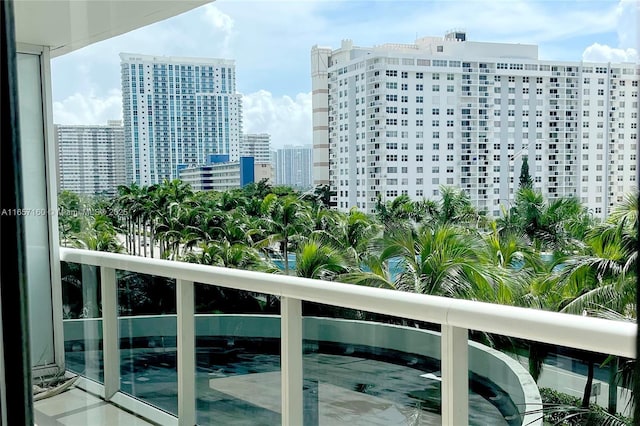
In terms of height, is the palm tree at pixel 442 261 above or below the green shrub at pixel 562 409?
above

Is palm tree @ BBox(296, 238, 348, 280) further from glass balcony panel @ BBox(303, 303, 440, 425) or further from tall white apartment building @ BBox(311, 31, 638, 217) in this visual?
A: glass balcony panel @ BBox(303, 303, 440, 425)

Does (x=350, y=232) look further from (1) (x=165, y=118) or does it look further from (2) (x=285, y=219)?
(1) (x=165, y=118)

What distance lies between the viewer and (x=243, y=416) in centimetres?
241

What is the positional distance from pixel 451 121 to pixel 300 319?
2.95 feet

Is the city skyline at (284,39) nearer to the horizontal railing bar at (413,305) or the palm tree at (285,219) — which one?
the palm tree at (285,219)

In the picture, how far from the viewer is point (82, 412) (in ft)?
7.77

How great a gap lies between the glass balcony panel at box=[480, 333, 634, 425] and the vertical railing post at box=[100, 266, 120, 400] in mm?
1329

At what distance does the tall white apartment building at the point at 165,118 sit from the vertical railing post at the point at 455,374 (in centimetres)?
107

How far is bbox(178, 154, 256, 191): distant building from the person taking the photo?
230cm

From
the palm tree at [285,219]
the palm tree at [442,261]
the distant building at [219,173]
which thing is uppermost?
the distant building at [219,173]

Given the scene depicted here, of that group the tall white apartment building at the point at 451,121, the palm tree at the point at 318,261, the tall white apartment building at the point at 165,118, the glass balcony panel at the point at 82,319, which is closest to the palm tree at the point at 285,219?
the palm tree at the point at 318,261

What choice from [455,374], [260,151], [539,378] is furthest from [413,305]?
[260,151]

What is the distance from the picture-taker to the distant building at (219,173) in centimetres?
230

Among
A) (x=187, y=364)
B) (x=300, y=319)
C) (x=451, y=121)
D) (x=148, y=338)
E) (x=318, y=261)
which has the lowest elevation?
(x=187, y=364)
